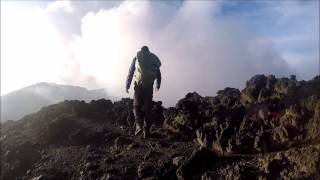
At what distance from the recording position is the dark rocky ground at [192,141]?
12.5 metres

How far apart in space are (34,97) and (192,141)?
7364 centimetres

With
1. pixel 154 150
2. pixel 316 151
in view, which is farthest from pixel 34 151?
pixel 316 151

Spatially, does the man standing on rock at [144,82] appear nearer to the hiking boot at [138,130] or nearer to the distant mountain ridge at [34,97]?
the hiking boot at [138,130]

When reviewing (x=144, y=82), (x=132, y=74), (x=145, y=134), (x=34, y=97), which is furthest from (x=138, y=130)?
(x=34, y=97)

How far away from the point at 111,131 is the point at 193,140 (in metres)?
3.65

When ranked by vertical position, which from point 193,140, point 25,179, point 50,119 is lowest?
point 25,179

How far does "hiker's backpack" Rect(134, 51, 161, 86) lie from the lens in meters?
16.7

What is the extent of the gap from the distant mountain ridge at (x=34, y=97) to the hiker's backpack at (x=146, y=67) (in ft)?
207

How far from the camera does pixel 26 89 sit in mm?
88938

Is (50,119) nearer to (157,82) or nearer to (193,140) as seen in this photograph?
(157,82)

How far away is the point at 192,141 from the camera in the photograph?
15664 mm

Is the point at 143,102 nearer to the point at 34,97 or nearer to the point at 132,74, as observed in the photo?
the point at 132,74

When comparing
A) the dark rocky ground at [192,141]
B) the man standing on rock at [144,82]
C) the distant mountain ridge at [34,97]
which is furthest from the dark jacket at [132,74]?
the distant mountain ridge at [34,97]

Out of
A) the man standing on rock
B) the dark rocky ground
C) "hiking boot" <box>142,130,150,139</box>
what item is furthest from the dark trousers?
the dark rocky ground
